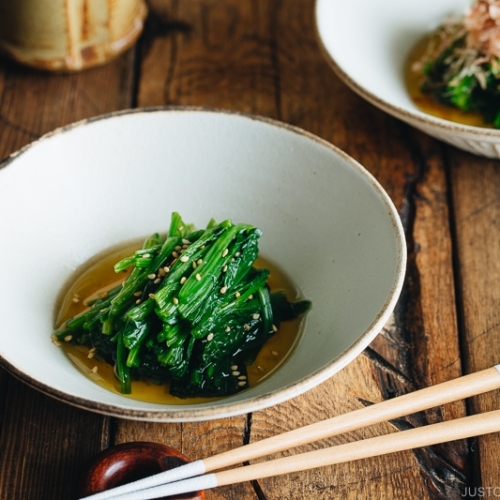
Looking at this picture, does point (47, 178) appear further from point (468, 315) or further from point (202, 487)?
point (468, 315)

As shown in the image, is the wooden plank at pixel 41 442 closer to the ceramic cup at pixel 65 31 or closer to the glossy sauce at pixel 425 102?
the ceramic cup at pixel 65 31

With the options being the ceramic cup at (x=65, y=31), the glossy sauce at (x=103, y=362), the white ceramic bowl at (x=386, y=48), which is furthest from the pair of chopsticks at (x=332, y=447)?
the ceramic cup at (x=65, y=31)

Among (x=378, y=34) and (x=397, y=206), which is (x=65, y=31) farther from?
(x=397, y=206)

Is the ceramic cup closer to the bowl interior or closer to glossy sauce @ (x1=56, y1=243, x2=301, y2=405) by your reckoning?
the bowl interior

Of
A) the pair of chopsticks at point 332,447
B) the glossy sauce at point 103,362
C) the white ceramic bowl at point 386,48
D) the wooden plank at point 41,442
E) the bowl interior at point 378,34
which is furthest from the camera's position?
the bowl interior at point 378,34

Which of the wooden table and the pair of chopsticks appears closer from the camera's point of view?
the pair of chopsticks

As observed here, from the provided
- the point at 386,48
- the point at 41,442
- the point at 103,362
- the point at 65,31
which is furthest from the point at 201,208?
the point at 386,48

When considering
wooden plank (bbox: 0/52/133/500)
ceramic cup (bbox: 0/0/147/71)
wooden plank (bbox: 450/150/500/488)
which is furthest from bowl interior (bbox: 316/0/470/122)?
wooden plank (bbox: 0/52/133/500)

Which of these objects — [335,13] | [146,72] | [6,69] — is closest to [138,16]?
[146,72]
